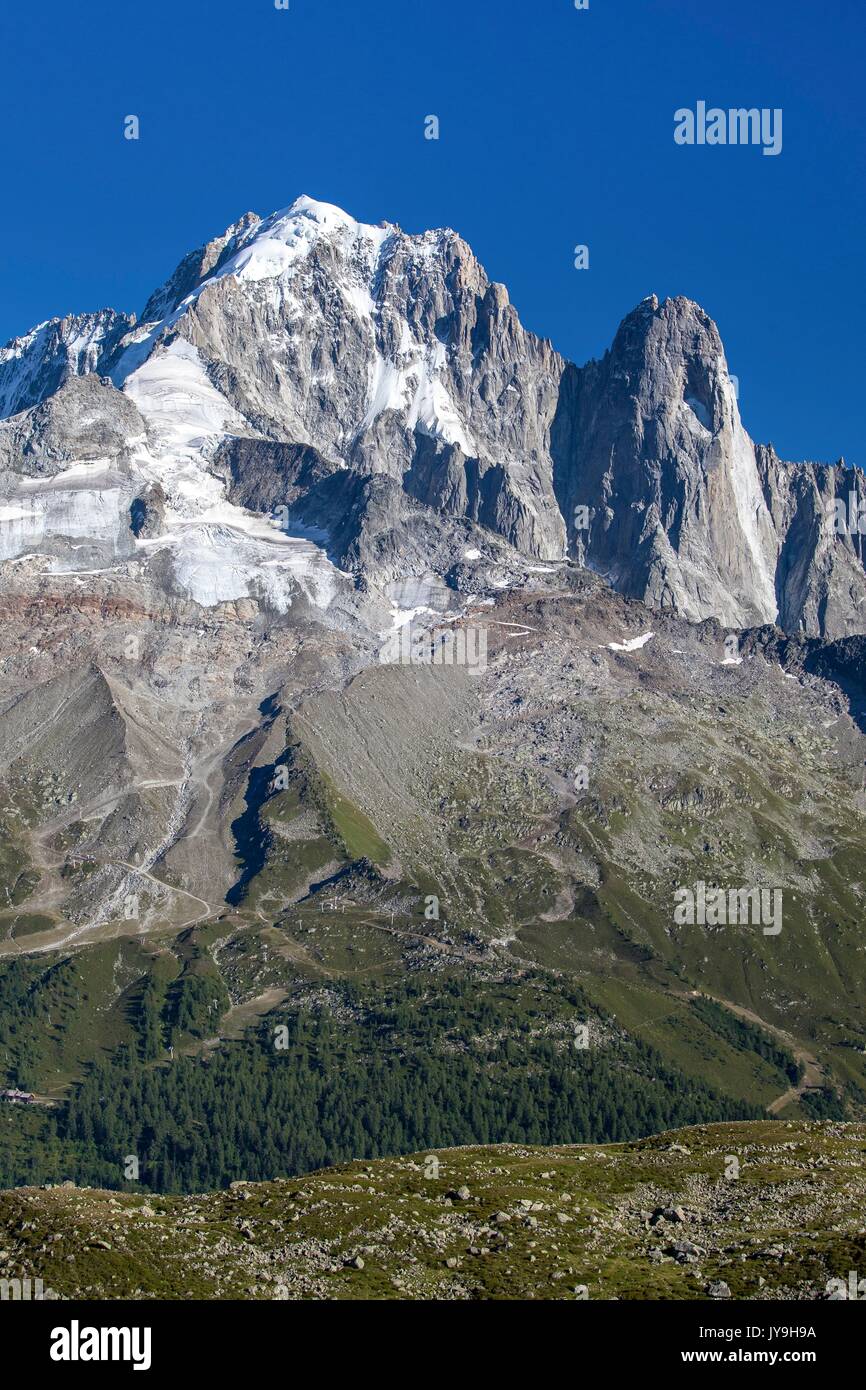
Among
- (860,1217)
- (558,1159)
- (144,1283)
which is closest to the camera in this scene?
(144,1283)
